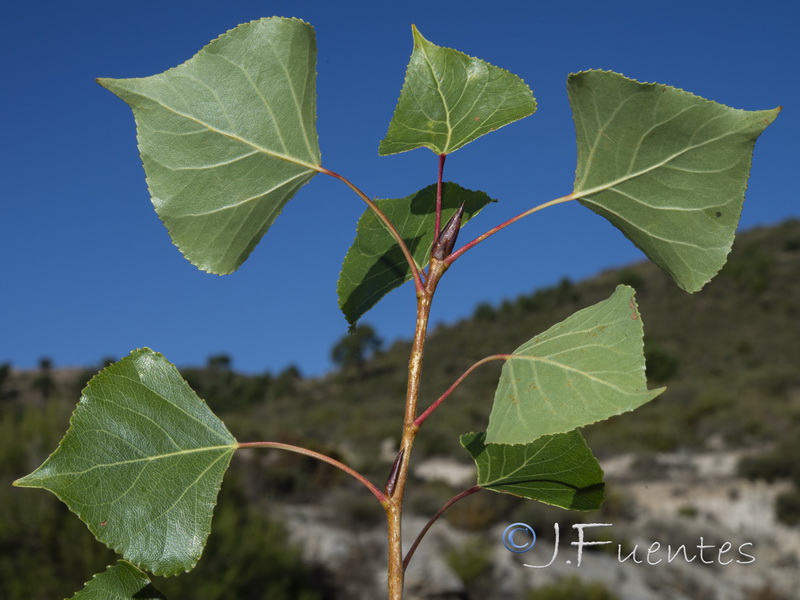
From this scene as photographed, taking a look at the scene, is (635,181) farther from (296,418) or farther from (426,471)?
(296,418)

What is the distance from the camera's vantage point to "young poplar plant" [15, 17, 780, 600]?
68 cm

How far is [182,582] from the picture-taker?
534 centimetres

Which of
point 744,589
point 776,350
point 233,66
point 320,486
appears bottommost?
point 744,589

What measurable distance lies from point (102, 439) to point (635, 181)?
1.97 feet

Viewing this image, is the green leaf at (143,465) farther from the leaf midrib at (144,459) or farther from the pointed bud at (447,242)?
the pointed bud at (447,242)

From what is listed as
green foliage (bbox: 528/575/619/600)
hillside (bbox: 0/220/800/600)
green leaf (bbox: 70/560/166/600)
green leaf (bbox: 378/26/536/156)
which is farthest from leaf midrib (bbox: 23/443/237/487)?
green foliage (bbox: 528/575/619/600)

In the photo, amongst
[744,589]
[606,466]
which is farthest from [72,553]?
[606,466]

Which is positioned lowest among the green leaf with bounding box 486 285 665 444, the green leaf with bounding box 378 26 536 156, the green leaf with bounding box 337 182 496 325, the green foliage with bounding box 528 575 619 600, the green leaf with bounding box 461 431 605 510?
the green foliage with bounding box 528 575 619 600

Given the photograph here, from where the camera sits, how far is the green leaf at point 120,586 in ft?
2.39

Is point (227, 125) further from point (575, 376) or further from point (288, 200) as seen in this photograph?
point (575, 376)

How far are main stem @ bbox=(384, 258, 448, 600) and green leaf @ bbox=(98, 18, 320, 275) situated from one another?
18 centimetres

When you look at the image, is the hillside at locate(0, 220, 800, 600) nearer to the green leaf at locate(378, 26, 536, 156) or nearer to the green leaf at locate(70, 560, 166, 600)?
the green leaf at locate(70, 560, 166, 600)

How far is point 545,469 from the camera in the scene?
2.78 ft

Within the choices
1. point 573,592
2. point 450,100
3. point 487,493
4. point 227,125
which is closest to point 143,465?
point 227,125
